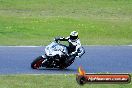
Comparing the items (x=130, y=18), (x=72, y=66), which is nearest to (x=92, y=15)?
(x=130, y=18)

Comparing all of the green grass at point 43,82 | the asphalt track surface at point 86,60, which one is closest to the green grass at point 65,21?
the asphalt track surface at point 86,60

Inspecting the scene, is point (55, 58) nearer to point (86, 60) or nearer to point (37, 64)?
point (37, 64)

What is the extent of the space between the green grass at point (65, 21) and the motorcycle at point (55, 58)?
6.39m

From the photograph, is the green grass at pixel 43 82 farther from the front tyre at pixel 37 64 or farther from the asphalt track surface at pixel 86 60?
the front tyre at pixel 37 64

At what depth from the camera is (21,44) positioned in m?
21.5

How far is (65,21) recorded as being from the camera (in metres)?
30.5

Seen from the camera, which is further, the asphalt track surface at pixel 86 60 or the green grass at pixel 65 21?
the green grass at pixel 65 21

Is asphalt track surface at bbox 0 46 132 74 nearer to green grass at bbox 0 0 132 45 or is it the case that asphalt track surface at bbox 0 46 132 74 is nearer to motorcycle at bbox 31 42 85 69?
motorcycle at bbox 31 42 85 69

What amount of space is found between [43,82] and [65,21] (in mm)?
18778

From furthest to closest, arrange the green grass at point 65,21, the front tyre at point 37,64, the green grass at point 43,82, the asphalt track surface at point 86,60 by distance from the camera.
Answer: the green grass at point 65,21 → the front tyre at point 37,64 → the asphalt track surface at point 86,60 → the green grass at point 43,82

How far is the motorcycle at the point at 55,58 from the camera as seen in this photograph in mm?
15367

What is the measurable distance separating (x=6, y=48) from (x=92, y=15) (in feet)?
48.3

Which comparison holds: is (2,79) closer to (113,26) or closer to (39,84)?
(39,84)

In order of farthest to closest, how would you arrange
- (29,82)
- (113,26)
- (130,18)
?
(130,18)
(113,26)
(29,82)
